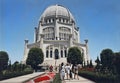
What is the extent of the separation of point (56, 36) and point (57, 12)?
1524 centimetres

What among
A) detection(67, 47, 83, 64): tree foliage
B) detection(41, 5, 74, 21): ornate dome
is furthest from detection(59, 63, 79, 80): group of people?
detection(41, 5, 74, 21): ornate dome

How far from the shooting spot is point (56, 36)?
98000 millimetres

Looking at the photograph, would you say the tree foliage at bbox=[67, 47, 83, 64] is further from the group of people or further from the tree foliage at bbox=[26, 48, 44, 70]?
the group of people

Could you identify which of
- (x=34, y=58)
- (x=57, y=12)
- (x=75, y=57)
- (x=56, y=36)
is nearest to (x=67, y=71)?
(x=34, y=58)

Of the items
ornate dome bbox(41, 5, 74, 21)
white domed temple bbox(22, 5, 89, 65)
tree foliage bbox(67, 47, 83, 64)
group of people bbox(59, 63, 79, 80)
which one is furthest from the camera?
ornate dome bbox(41, 5, 74, 21)

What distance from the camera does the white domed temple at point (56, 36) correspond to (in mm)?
89500

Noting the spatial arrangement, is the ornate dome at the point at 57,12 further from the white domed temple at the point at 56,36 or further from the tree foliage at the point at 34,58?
the tree foliage at the point at 34,58


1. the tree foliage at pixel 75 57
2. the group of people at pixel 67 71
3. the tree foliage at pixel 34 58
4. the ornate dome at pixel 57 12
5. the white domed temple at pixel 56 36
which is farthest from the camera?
the ornate dome at pixel 57 12

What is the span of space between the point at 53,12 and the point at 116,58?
91.8m

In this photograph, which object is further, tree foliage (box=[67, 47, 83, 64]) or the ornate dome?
the ornate dome

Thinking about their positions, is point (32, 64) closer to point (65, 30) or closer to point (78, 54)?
point (78, 54)

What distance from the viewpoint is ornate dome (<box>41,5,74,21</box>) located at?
106850 millimetres

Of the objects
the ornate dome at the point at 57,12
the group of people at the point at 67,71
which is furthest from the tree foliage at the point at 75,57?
the group of people at the point at 67,71

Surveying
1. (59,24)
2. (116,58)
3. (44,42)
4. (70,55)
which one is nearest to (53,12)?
(59,24)
